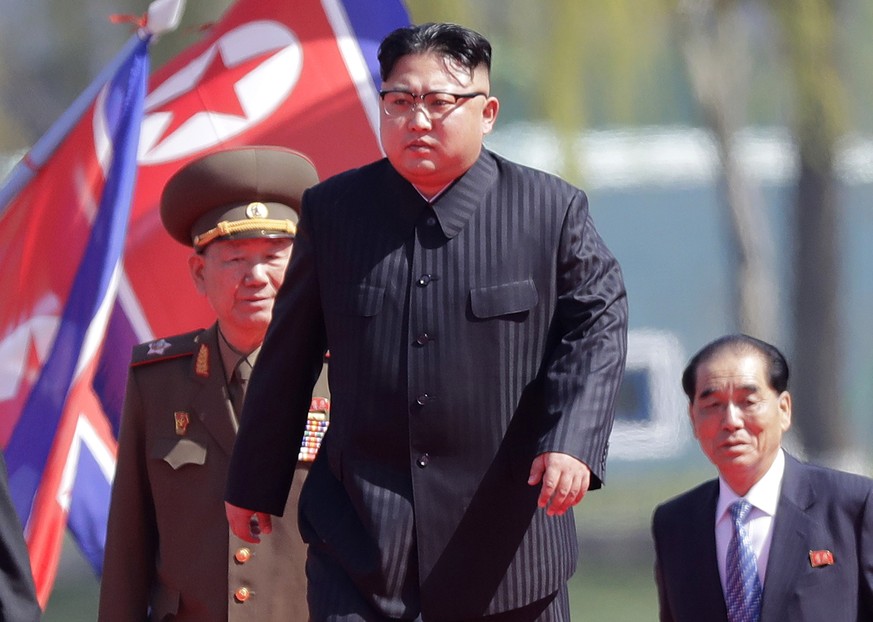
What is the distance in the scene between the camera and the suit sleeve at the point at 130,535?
12.5ft

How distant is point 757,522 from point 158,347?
1.40m

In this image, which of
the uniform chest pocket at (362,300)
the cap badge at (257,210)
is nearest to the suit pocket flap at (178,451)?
the cap badge at (257,210)

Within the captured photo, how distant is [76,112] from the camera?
199 inches

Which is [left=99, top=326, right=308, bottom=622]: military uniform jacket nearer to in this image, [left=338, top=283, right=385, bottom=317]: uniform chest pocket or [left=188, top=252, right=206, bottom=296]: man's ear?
[left=188, top=252, right=206, bottom=296]: man's ear

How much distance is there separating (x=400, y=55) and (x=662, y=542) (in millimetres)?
1323

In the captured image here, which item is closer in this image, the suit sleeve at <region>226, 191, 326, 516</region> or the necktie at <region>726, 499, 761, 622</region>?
the suit sleeve at <region>226, 191, 326, 516</region>

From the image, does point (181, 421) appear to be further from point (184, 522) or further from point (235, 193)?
point (235, 193)

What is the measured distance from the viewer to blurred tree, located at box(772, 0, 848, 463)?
7410 millimetres

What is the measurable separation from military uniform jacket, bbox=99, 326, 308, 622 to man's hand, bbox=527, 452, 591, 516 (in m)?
1.08

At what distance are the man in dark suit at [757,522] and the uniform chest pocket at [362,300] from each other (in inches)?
40.2

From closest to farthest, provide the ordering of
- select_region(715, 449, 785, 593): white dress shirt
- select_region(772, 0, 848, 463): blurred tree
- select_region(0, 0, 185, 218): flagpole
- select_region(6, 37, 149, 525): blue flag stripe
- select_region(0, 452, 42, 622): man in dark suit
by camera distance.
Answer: select_region(0, 452, 42, 622): man in dark suit < select_region(715, 449, 785, 593): white dress shirt < select_region(6, 37, 149, 525): blue flag stripe < select_region(0, 0, 185, 218): flagpole < select_region(772, 0, 848, 463): blurred tree

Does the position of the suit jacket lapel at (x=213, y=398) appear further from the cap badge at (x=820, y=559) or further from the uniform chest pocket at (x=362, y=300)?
the cap badge at (x=820, y=559)

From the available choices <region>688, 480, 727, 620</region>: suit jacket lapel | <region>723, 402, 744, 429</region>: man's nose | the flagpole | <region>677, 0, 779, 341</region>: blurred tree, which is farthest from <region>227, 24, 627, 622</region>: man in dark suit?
<region>677, 0, 779, 341</region>: blurred tree

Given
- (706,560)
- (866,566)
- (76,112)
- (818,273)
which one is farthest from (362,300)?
(818,273)
